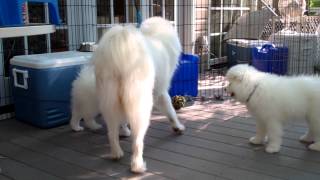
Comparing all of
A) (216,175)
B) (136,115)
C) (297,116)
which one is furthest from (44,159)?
(297,116)

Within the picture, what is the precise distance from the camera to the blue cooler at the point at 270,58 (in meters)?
5.98

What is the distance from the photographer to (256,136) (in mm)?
3398

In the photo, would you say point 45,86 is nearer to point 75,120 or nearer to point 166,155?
point 75,120

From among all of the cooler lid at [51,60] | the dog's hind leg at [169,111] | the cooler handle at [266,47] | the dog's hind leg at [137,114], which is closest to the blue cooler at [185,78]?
the dog's hind leg at [169,111]

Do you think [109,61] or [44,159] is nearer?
[109,61]

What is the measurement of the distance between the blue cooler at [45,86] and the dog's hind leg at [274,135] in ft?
6.38

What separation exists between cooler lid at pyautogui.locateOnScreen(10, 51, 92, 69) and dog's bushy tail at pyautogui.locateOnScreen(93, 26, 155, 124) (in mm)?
1042

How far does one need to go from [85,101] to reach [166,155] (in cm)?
98

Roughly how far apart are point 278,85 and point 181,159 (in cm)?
99

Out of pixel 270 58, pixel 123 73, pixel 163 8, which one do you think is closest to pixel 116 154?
pixel 123 73

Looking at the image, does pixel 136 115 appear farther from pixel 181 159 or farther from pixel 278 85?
pixel 278 85

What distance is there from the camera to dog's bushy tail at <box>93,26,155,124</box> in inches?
105

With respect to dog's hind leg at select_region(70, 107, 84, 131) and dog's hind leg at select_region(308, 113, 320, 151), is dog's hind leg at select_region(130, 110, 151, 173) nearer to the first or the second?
dog's hind leg at select_region(70, 107, 84, 131)

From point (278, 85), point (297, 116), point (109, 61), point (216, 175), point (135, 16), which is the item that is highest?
point (135, 16)
